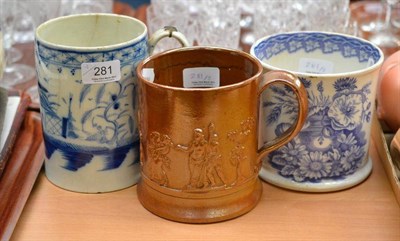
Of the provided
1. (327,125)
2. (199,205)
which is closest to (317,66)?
(327,125)

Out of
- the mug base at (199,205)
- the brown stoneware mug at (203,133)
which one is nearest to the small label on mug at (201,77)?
the brown stoneware mug at (203,133)

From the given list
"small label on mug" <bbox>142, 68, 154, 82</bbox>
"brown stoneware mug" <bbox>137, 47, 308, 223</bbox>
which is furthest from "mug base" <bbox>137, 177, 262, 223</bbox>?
"small label on mug" <bbox>142, 68, 154, 82</bbox>

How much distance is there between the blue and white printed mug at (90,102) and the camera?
2.05 ft

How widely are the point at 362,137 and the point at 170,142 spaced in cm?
20

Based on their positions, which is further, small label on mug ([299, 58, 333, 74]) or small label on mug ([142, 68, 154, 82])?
small label on mug ([299, 58, 333, 74])

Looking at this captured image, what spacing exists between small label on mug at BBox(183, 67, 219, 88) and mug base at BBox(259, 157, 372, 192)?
110 mm

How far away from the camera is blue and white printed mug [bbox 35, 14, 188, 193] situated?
2.05ft

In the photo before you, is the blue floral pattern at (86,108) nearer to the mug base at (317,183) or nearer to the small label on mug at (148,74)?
the small label on mug at (148,74)

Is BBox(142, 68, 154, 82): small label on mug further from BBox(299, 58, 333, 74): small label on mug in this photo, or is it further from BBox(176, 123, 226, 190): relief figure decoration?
BBox(299, 58, 333, 74): small label on mug

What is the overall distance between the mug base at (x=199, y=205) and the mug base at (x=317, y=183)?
0.15 ft

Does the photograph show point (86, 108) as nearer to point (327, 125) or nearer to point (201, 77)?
point (201, 77)

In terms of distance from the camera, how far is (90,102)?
0.64 meters

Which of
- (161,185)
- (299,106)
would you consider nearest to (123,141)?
(161,185)

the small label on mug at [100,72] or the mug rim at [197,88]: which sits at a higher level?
the mug rim at [197,88]
